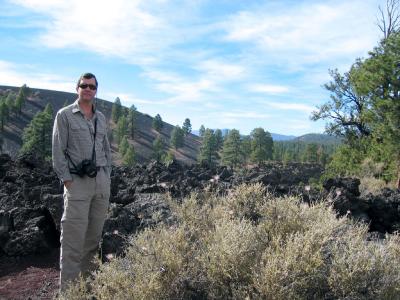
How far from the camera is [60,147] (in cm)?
452

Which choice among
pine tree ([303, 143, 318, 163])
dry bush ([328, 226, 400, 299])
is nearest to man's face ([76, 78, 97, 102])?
dry bush ([328, 226, 400, 299])

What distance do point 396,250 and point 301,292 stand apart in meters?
1.32

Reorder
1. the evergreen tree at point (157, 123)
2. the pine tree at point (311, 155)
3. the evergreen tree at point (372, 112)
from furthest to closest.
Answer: the evergreen tree at point (157, 123)
the pine tree at point (311, 155)
the evergreen tree at point (372, 112)

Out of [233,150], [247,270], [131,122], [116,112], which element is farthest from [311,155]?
[247,270]

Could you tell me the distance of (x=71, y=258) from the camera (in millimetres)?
4594

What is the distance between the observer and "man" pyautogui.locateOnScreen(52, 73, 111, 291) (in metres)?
4.54

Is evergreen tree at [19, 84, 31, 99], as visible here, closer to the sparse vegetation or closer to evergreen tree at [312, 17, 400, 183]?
evergreen tree at [312, 17, 400, 183]

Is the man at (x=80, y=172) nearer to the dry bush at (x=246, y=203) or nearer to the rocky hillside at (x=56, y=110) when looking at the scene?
the dry bush at (x=246, y=203)

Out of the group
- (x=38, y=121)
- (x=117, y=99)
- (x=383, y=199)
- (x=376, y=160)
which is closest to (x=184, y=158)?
(x=117, y=99)

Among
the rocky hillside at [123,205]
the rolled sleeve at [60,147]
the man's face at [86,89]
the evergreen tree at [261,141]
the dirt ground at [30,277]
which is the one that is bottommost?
the dirt ground at [30,277]

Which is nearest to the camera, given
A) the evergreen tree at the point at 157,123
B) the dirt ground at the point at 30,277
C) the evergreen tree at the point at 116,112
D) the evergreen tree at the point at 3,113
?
the dirt ground at the point at 30,277

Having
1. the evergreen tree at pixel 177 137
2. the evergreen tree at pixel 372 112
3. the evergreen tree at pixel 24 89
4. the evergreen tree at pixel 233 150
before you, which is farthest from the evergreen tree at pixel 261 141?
the evergreen tree at pixel 372 112

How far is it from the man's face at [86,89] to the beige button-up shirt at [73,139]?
4.4 inches

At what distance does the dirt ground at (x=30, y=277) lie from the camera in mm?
5258
